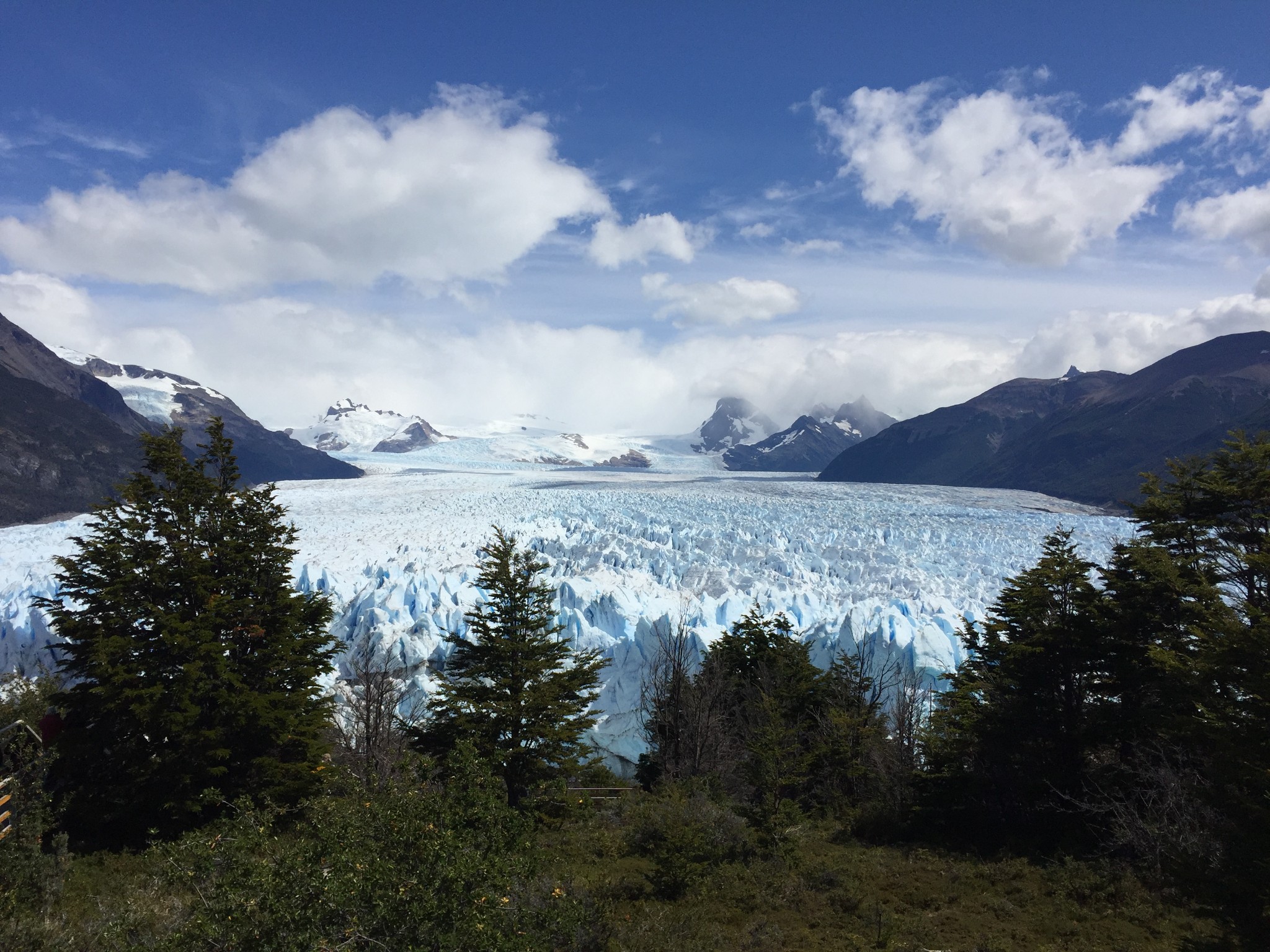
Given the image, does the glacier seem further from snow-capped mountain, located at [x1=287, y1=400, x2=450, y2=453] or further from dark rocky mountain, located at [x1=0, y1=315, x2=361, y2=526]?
snow-capped mountain, located at [x1=287, y1=400, x2=450, y2=453]

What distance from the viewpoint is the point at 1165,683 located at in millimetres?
11500

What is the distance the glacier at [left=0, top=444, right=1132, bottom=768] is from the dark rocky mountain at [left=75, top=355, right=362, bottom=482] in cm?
5329

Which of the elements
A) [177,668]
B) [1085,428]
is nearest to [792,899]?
[177,668]

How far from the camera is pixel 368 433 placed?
16500 centimetres

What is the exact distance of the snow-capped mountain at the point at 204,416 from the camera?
10069 cm

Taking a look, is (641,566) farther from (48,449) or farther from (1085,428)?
(1085,428)

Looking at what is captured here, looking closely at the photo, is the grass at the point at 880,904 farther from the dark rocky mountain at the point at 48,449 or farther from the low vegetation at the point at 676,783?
the dark rocky mountain at the point at 48,449

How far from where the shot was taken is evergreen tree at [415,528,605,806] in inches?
513

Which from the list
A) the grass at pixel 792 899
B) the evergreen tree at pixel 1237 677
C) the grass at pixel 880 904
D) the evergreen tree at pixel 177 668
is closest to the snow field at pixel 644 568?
the grass at pixel 792 899

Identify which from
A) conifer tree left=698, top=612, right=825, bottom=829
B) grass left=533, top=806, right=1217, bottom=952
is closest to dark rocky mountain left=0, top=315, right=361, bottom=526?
conifer tree left=698, top=612, right=825, bottom=829

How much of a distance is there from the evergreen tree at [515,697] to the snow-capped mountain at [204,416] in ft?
299

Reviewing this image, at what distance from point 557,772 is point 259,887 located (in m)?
9.18

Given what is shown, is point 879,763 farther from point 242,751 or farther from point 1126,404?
point 1126,404

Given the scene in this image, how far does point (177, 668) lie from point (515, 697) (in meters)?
5.59
